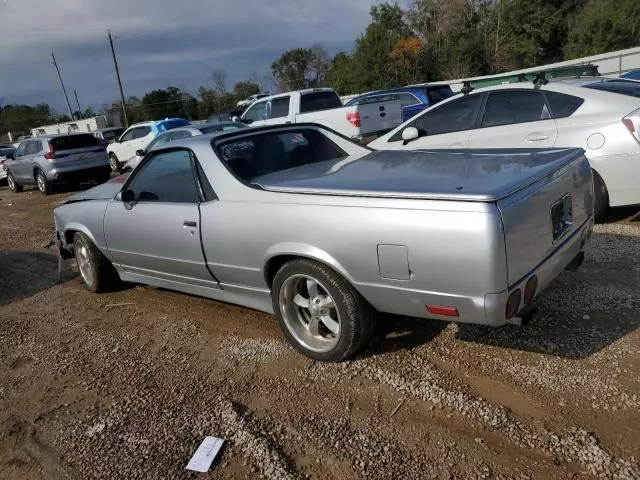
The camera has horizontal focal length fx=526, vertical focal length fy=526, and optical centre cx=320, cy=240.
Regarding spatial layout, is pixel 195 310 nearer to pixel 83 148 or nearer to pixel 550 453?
pixel 550 453

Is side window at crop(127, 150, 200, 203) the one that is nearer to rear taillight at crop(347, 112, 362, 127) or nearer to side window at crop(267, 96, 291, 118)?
rear taillight at crop(347, 112, 362, 127)

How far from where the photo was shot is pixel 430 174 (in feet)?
10.2

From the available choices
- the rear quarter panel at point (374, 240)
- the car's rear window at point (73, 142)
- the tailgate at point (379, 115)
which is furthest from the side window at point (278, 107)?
the rear quarter panel at point (374, 240)

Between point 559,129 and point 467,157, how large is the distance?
8.65 ft

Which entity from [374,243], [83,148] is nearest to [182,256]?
[374,243]

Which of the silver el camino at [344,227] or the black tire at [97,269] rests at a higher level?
the silver el camino at [344,227]

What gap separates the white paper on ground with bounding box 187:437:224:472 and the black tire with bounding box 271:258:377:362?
914 mm

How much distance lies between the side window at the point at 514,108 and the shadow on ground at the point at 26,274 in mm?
5367

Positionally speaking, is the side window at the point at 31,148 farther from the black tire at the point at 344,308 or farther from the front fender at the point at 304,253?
the black tire at the point at 344,308

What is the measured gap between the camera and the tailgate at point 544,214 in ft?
8.50

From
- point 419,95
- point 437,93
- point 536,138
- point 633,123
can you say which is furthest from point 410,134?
point 437,93

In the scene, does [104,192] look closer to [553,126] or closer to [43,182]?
[553,126]

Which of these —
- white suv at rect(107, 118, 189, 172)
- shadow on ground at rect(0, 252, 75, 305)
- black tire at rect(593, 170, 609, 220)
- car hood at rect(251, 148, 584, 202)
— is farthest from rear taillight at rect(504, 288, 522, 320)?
white suv at rect(107, 118, 189, 172)

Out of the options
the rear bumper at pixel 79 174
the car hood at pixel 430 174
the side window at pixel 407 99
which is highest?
the car hood at pixel 430 174
